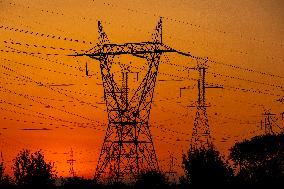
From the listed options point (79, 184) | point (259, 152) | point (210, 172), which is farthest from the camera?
point (259, 152)

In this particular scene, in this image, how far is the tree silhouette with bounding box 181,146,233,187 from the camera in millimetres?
54438

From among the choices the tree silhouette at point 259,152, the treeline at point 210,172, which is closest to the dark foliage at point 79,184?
the treeline at point 210,172

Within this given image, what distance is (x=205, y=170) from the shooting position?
2199 inches

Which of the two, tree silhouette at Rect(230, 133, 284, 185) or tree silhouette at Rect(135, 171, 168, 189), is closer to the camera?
tree silhouette at Rect(135, 171, 168, 189)

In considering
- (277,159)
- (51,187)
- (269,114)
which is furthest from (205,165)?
(269,114)

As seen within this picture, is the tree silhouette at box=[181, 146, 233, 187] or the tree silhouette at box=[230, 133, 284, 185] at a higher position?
the tree silhouette at box=[230, 133, 284, 185]

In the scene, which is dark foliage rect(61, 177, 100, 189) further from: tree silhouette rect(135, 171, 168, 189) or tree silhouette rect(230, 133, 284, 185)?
tree silhouette rect(230, 133, 284, 185)

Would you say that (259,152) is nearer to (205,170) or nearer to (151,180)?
(151,180)

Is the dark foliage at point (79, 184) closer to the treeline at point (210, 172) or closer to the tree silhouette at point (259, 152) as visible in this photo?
the treeline at point (210, 172)

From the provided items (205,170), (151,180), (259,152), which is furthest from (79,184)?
(259,152)

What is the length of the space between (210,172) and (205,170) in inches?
23.7

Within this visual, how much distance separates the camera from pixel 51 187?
235 feet

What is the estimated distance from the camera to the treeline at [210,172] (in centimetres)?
5550

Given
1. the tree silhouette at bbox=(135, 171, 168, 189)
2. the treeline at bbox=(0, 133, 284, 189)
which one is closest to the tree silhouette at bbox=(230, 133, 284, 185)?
the treeline at bbox=(0, 133, 284, 189)
